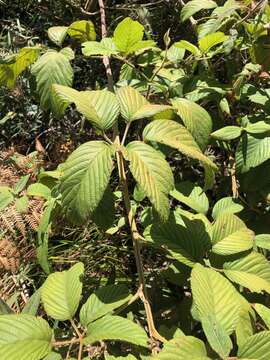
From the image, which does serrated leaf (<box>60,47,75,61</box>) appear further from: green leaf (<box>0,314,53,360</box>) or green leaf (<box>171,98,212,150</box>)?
green leaf (<box>0,314,53,360</box>)

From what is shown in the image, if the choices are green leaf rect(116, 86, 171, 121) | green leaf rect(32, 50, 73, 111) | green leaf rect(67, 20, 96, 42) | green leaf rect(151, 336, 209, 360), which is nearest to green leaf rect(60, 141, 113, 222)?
green leaf rect(116, 86, 171, 121)

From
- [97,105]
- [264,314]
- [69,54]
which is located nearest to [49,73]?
[69,54]

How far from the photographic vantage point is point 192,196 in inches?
44.1

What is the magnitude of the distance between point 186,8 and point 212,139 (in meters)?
0.36

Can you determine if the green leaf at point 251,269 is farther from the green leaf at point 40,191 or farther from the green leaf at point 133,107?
the green leaf at point 40,191

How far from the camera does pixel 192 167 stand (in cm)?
147

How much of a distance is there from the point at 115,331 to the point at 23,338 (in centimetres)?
13

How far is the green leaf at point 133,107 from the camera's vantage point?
2.76 ft

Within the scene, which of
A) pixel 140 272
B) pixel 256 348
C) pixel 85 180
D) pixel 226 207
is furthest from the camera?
pixel 226 207

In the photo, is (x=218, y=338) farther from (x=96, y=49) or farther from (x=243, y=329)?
(x=96, y=49)

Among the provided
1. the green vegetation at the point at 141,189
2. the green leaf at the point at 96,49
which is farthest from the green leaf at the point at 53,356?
the green leaf at the point at 96,49

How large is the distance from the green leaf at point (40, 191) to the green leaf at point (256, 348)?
55 centimetres

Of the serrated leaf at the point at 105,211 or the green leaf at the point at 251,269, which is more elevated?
the serrated leaf at the point at 105,211

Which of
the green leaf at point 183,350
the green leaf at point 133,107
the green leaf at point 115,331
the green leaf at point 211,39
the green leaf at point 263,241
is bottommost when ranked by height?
the green leaf at point 263,241
